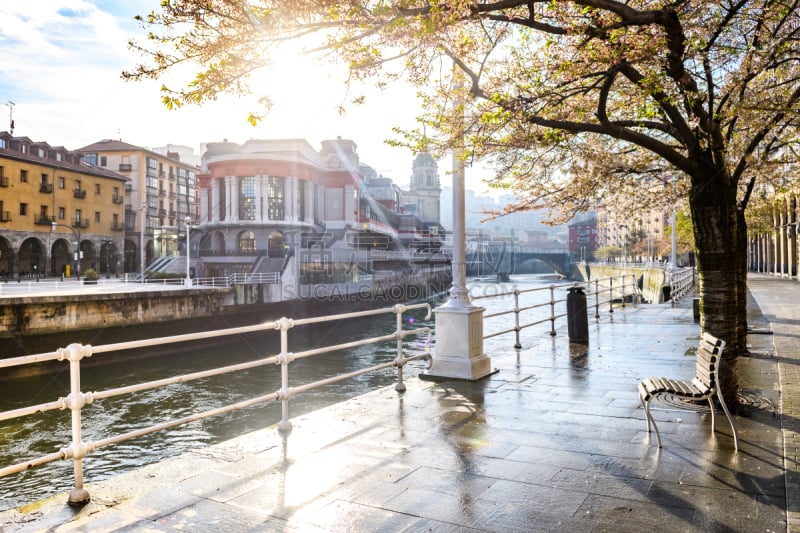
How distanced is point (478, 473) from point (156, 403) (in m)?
12.6

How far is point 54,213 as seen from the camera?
54219 mm

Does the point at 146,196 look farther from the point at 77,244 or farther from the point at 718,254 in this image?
the point at 718,254

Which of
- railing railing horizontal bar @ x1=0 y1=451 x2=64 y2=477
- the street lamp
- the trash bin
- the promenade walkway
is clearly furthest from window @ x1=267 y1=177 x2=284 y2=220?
railing railing horizontal bar @ x1=0 y1=451 x2=64 y2=477

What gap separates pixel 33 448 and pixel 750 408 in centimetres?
1254

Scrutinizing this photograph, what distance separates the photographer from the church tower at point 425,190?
168500 mm

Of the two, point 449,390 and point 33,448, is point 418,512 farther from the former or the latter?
point 33,448

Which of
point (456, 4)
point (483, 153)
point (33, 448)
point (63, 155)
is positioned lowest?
point (33, 448)

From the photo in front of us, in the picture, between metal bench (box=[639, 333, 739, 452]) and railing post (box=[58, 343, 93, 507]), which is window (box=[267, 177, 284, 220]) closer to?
metal bench (box=[639, 333, 739, 452])

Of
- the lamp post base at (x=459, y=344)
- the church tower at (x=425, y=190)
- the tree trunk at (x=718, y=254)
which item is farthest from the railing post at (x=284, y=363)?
the church tower at (x=425, y=190)

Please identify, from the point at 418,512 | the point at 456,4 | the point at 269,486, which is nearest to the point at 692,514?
the point at 418,512

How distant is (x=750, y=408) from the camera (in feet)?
20.9

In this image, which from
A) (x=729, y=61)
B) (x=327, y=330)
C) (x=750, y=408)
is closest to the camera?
(x=750, y=408)

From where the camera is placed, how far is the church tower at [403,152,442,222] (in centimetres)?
16850

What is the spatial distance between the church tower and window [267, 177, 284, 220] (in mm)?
108923
